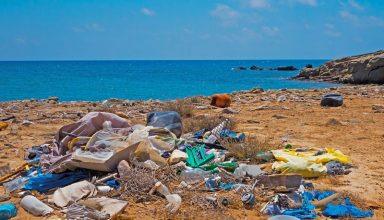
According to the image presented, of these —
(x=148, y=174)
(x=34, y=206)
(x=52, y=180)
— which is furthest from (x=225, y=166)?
(x=34, y=206)

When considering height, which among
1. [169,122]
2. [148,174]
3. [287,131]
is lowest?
[287,131]

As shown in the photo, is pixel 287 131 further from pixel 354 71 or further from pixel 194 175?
pixel 354 71

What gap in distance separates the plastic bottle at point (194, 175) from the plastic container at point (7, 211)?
1.88 m

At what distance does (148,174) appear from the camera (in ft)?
16.9

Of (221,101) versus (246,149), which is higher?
(246,149)

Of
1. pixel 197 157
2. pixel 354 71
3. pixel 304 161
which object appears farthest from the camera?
pixel 354 71

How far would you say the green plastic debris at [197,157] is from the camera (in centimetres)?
599

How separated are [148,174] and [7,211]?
58.7 inches

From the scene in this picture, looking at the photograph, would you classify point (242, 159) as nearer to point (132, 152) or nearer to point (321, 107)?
point (132, 152)

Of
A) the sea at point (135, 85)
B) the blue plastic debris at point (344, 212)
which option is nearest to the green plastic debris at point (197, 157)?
the blue plastic debris at point (344, 212)

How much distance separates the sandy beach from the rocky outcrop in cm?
1521

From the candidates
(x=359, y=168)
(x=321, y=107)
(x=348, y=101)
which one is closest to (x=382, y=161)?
(x=359, y=168)

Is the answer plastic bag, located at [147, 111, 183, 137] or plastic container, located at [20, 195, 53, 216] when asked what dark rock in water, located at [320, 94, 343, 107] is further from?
plastic container, located at [20, 195, 53, 216]

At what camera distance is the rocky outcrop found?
28.5m
